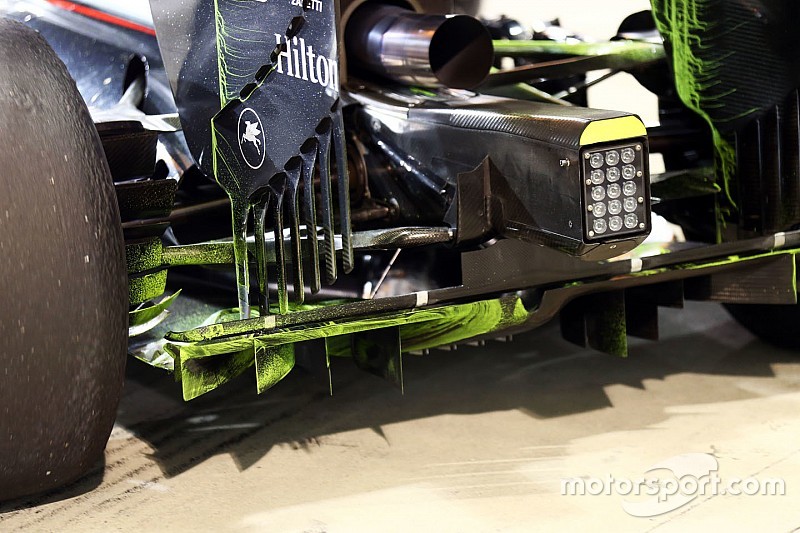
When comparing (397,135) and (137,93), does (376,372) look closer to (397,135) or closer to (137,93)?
(397,135)

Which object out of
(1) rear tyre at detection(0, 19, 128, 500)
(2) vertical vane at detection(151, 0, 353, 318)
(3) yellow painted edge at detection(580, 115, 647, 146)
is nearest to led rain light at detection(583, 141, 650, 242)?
(3) yellow painted edge at detection(580, 115, 647, 146)

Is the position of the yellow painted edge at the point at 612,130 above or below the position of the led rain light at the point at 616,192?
above

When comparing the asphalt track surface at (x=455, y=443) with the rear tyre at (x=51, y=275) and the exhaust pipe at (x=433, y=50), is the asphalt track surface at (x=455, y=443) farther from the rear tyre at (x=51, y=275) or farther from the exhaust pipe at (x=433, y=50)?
the exhaust pipe at (x=433, y=50)

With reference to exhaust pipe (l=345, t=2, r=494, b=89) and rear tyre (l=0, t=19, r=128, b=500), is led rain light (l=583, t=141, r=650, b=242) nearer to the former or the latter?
exhaust pipe (l=345, t=2, r=494, b=89)

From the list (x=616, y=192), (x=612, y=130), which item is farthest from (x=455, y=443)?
(x=612, y=130)

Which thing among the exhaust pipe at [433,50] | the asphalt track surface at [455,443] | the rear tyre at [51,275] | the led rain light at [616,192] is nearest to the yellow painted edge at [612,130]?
the led rain light at [616,192]

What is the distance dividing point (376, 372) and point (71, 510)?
783 millimetres

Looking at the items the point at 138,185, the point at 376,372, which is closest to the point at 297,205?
the point at 138,185

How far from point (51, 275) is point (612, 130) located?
46.5 inches

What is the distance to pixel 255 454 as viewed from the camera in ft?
8.73

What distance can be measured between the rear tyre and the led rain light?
0.98 metres

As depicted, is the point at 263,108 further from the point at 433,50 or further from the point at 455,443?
the point at 455,443

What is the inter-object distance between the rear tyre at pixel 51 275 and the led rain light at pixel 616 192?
38.7 inches

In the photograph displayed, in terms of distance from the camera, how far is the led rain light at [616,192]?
2.30 meters
